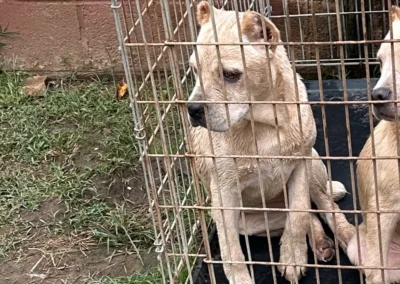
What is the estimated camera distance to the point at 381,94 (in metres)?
2.08

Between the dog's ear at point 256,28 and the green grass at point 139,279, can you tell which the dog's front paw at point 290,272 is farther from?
the dog's ear at point 256,28

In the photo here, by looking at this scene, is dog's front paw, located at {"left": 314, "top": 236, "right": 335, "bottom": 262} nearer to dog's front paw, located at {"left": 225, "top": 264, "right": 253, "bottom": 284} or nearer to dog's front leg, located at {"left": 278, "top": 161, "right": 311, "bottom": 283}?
dog's front leg, located at {"left": 278, "top": 161, "right": 311, "bottom": 283}

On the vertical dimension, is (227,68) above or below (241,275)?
above

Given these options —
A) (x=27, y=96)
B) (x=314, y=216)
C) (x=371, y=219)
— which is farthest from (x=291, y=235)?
(x=27, y=96)

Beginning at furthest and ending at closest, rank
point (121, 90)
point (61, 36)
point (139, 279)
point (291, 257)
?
1. point (61, 36)
2. point (121, 90)
3. point (139, 279)
4. point (291, 257)

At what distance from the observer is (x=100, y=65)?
4.53 meters

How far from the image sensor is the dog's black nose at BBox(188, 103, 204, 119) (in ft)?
7.52

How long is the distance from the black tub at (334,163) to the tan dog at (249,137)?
2.7 inches

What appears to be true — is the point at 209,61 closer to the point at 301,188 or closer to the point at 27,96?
the point at 301,188

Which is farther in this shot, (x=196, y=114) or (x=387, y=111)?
(x=196, y=114)

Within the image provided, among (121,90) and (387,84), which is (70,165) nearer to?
(121,90)

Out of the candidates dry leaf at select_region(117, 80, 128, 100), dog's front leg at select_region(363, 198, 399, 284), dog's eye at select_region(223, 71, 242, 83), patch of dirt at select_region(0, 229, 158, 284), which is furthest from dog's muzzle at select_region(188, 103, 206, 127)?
dry leaf at select_region(117, 80, 128, 100)

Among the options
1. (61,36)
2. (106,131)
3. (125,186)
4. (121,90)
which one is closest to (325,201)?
(125,186)

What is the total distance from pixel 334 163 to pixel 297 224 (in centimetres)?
76
